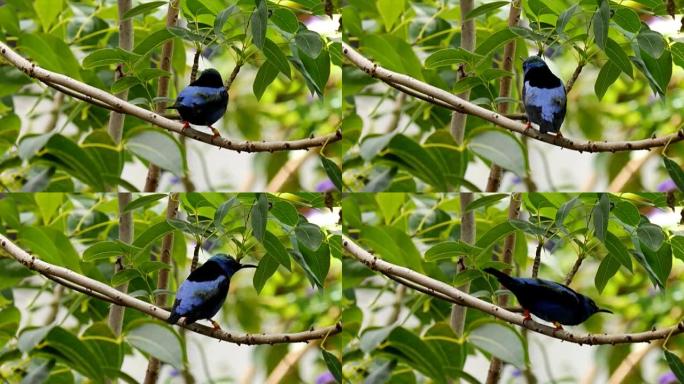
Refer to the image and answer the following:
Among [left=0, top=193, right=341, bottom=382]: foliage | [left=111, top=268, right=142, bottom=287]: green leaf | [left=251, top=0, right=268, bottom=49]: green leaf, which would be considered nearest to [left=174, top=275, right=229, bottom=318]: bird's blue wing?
[left=0, top=193, right=341, bottom=382]: foliage

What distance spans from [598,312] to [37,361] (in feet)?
5.00

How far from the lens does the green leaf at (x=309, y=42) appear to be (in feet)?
10.7

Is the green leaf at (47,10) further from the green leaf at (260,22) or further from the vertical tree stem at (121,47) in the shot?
the green leaf at (260,22)

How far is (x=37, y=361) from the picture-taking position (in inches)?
138

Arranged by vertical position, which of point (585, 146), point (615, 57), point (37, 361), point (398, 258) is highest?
point (615, 57)

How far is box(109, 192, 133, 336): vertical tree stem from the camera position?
11.2 ft

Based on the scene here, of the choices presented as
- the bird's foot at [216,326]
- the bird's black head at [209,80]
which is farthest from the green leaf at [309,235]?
the bird's black head at [209,80]

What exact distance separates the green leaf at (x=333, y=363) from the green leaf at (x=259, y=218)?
0.40 meters

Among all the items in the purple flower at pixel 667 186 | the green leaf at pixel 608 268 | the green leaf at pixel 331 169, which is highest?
the green leaf at pixel 331 169

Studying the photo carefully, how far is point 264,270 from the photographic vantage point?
3.35 m

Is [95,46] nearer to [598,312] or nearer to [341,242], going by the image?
[341,242]

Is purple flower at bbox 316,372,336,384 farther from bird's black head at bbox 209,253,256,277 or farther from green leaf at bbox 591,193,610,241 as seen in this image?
green leaf at bbox 591,193,610,241

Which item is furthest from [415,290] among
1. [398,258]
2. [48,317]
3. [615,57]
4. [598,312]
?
[48,317]

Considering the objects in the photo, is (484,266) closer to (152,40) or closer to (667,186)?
(667,186)
